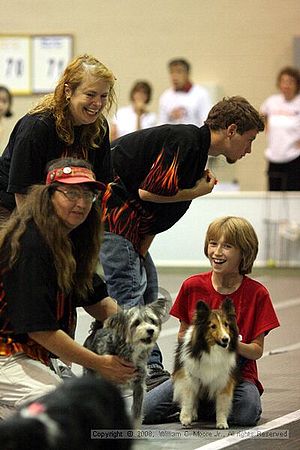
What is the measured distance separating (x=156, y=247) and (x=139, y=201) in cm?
531

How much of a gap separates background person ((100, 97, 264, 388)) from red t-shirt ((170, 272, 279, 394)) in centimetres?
28

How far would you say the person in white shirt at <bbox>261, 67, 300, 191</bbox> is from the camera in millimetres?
10758

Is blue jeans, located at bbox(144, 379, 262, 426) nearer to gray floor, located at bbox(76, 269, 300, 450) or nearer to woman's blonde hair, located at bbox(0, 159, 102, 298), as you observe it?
gray floor, located at bbox(76, 269, 300, 450)

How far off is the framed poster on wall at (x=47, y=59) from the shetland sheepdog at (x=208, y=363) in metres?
8.80

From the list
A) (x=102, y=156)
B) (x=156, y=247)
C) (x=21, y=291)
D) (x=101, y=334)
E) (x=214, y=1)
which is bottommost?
(x=156, y=247)

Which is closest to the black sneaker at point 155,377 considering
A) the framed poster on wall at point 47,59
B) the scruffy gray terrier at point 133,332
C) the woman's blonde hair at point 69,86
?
the scruffy gray terrier at point 133,332

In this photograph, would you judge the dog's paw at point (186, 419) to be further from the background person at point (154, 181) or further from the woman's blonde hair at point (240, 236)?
the woman's blonde hair at point (240, 236)

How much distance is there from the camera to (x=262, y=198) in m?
9.89

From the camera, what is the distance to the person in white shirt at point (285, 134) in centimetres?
1076

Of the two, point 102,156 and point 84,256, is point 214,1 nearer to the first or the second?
point 102,156

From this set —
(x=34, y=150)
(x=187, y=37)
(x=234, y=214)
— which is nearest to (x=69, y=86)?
(x=34, y=150)

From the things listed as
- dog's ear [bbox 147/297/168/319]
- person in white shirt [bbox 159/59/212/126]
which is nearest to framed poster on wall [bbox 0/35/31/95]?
person in white shirt [bbox 159/59/212/126]

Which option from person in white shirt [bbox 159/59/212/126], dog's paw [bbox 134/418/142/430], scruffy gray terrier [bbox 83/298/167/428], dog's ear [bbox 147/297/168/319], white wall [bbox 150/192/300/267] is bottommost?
white wall [bbox 150/192/300/267]

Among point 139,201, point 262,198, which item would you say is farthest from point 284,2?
point 139,201
